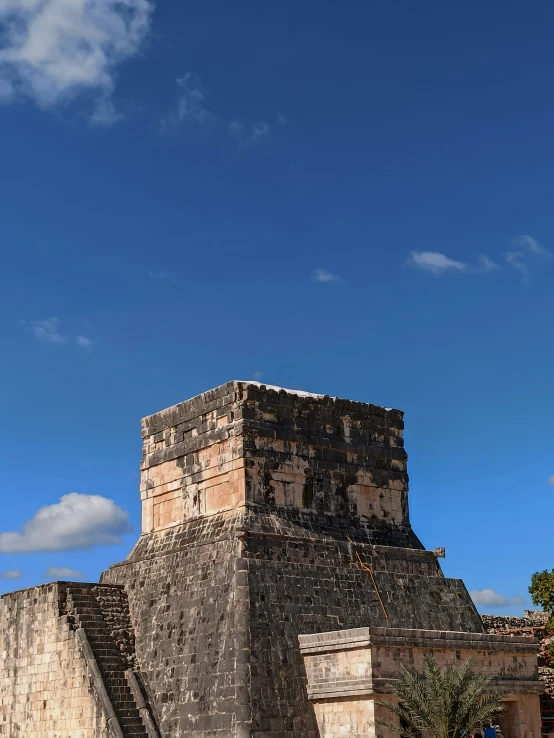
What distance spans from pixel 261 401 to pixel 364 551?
3.56 meters

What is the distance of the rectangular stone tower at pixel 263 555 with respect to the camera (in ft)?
55.1

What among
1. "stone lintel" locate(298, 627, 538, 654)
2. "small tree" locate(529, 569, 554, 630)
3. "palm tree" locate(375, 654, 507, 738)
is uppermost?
"small tree" locate(529, 569, 554, 630)

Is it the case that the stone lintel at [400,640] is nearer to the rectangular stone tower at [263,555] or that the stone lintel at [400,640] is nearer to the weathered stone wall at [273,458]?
the rectangular stone tower at [263,555]

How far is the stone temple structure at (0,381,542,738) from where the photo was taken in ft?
54.4

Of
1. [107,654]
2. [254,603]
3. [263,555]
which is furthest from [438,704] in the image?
[107,654]

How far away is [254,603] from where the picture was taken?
56.1ft

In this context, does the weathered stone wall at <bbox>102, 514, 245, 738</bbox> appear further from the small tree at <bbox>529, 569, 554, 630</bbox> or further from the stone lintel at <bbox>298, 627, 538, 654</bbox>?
the small tree at <bbox>529, 569, 554, 630</bbox>

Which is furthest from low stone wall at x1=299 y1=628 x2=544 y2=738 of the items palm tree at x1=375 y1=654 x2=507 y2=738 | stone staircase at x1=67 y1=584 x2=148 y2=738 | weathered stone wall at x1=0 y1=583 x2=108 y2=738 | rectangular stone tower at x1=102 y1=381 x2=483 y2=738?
weathered stone wall at x1=0 y1=583 x2=108 y2=738

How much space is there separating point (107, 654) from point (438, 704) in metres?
6.31

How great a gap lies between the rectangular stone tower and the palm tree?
1.74 m

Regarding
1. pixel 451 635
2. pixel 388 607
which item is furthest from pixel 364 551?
pixel 451 635

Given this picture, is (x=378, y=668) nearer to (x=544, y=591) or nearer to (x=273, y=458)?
(x=273, y=458)

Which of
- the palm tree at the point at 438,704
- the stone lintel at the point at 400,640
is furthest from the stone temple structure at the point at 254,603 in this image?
the palm tree at the point at 438,704

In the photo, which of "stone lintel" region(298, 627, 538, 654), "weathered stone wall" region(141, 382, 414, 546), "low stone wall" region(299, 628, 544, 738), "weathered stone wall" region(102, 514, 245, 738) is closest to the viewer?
"low stone wall" region(299, 628, 544, 738)
